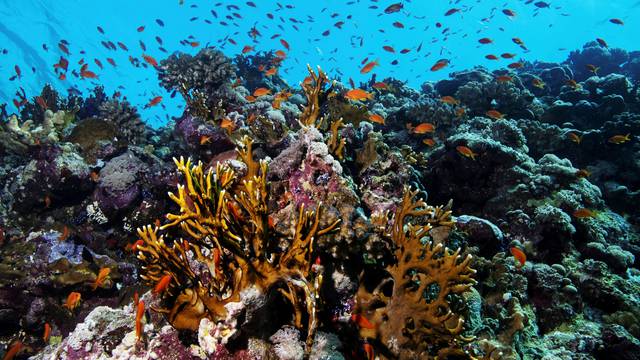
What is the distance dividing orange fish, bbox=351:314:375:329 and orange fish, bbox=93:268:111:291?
12.6ft

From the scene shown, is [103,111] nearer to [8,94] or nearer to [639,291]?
[639,291]

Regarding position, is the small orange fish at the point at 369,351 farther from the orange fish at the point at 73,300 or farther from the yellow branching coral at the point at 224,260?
the orange fish at the point at 73,300

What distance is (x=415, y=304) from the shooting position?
301 cm

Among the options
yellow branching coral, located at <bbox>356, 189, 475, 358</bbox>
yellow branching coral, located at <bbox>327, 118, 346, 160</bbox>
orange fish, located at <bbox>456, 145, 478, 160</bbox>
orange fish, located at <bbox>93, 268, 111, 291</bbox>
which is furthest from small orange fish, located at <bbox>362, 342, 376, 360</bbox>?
orange fish, located at <bbox>456, 145, 478, 160</bbox>

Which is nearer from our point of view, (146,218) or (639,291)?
(639,291)

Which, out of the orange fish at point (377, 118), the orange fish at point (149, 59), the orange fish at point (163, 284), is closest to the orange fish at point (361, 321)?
the orange fish at point (163, 284)

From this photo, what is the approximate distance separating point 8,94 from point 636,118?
8392 centimetres

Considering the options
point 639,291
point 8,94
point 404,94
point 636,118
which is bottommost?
point 639,291

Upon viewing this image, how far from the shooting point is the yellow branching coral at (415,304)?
2.91 m

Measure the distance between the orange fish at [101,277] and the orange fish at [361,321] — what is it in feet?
12.6

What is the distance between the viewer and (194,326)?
8.45 ft

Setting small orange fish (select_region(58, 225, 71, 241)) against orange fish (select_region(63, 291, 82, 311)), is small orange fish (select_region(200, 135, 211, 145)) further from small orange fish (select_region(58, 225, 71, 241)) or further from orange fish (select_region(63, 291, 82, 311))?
orange fish (select_region(63, 291, 82, 311))

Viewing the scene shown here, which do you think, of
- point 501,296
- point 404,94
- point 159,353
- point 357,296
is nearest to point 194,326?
point 159,353

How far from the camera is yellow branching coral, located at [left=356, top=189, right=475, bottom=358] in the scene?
291cm
